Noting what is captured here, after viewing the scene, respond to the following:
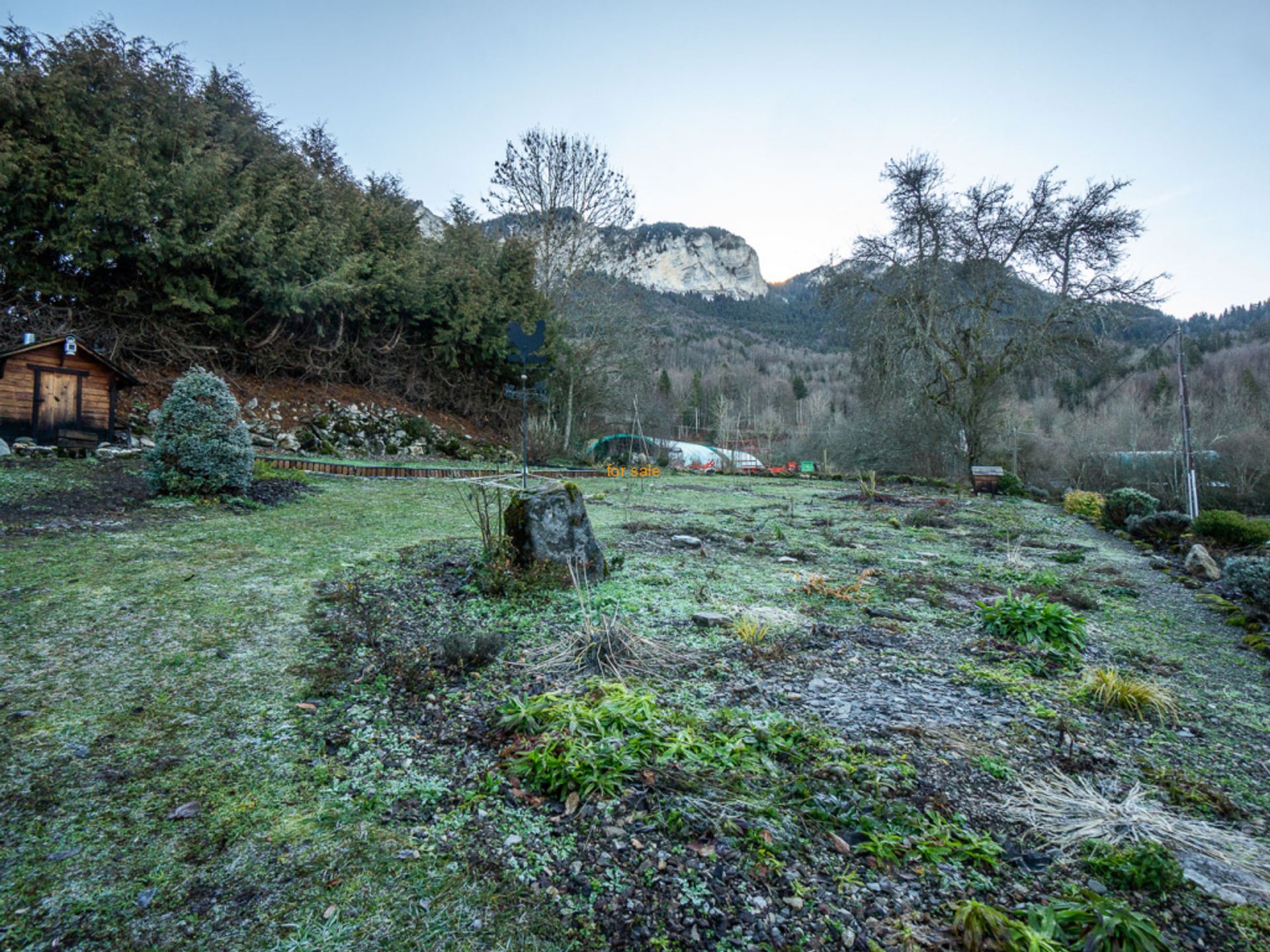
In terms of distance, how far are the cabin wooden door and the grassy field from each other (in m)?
3.43

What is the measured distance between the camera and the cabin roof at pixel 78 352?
725cm

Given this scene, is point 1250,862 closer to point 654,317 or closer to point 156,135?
point 156,135

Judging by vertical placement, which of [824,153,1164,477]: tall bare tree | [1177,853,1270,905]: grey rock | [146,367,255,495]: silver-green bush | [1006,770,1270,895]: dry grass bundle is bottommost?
[1177,853,1270,905]: grey rock

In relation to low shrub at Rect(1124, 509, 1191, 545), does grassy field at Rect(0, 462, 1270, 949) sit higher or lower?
lower

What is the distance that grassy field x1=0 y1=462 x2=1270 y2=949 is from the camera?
133 centimetres

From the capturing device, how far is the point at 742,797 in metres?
1.76

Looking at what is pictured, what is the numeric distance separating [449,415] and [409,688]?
45.3 ft

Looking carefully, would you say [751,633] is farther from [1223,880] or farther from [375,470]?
[375,470]

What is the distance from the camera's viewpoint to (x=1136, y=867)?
1.52m

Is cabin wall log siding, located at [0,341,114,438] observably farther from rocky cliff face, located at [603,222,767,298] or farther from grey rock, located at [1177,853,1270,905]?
rocky cliff face, located at [603,222,767,298]

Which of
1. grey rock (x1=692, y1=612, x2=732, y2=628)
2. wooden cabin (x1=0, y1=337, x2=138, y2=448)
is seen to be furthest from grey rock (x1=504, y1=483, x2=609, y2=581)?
wooden cabin (x1=0, y1=337, x2=138, y2=448)

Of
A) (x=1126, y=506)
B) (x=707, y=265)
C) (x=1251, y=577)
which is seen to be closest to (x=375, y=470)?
(x=1251, y=577)

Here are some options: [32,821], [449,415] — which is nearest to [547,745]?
[32,821]

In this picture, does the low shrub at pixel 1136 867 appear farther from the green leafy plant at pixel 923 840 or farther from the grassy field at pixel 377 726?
the green leafy plant at pixel 923 840
